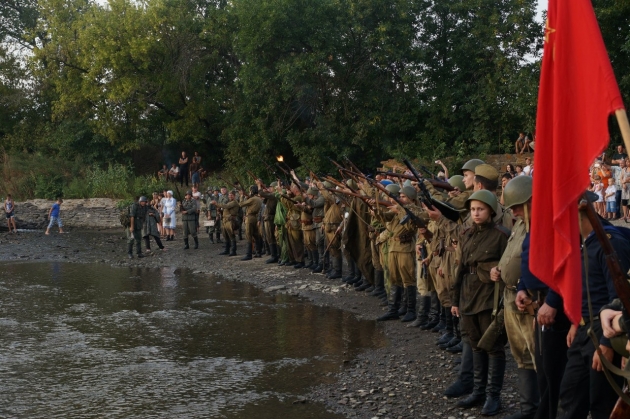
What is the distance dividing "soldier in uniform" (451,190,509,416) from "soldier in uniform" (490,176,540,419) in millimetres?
386

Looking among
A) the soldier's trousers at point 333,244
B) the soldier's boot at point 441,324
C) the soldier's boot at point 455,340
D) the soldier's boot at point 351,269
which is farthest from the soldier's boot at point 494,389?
the soldier's trousers at point 333,244

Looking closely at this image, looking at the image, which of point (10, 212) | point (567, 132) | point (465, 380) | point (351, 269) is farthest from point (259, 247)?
point (567, 132)

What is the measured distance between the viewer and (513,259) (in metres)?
5.87

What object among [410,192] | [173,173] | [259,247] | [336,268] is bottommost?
[336,268]

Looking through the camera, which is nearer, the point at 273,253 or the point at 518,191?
the point at 518,191

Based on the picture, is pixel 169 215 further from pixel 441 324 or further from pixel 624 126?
pixel 624 126

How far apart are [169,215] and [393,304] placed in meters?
14.8

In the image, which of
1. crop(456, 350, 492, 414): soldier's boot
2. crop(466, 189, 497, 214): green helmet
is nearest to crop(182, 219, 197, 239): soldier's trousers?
crop(456, 350, 492, 414): soldier's boot

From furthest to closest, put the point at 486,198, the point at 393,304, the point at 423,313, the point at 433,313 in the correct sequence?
the point at 393,304
the point at 423,313
the point at 433,313
the point at 486,198

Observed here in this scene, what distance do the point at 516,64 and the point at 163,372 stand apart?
22.1m

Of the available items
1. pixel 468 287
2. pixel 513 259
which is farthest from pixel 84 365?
pixel 513 259

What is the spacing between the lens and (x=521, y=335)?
5.88 meters

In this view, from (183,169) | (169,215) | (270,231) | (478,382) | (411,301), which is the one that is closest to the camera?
(478,382)

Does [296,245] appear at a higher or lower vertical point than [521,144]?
lower
